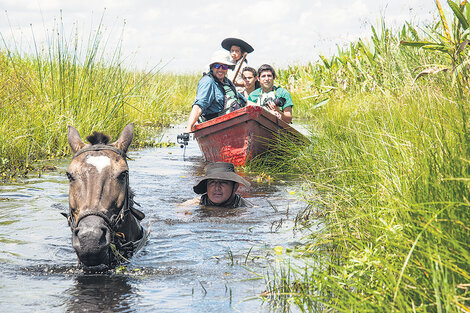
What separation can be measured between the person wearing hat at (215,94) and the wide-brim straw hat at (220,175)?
371 cm

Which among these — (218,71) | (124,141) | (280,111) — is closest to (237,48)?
(218,71)

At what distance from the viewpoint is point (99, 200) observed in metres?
4.22

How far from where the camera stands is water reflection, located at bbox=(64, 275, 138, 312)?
4.07m

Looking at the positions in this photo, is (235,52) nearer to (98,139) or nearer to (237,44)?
(237,44)

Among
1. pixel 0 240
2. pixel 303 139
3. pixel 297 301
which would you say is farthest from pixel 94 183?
pixel 303 139

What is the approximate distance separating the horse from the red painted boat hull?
229 inches

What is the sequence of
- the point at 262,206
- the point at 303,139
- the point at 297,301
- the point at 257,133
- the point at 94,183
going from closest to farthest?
the point at 297,301
the point at 94,183
the point at 262,206
the point at 303,139
the point at 257,133

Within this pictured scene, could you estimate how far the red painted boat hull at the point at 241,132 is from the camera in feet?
34.8

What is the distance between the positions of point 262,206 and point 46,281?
3686mm

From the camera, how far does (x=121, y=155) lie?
15.4 ft

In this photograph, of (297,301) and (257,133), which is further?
(257,133)

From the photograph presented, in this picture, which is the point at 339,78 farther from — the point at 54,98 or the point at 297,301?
the point at 297,301

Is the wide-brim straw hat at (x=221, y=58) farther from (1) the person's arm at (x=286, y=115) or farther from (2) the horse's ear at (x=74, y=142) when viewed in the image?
(2) the horse's ear at (x=74, y=142)

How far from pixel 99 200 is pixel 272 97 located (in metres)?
7.68
